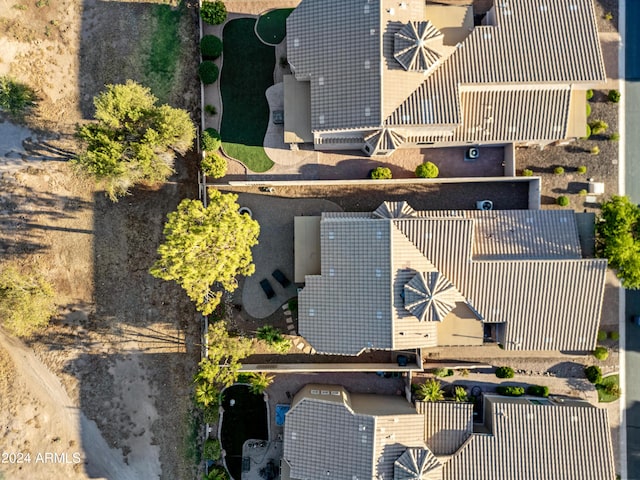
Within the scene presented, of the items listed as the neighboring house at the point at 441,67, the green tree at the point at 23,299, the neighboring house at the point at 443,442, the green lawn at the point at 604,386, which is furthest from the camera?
the green lawn at the point at 604,386

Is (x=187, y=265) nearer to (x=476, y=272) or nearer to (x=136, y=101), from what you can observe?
(x=136, y=101)

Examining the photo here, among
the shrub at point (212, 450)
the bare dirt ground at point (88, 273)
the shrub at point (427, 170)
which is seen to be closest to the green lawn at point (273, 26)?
the bare dirt ground at point (88, 273)

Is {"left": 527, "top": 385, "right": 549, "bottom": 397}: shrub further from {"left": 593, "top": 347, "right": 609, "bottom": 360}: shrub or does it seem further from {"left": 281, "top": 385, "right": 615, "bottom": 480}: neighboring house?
{"left": 593, "top": 347, "right": 609, "bottom": 360}: shrub


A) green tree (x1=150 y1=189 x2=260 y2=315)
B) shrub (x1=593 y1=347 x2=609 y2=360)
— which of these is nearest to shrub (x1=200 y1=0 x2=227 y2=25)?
green tree (x1=150 y1=189 x2=260 y2=315)

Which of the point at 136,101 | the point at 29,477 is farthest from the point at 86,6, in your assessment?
the point at 29,477

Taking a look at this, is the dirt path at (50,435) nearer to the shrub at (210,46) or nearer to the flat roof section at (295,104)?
the flat roof section at (295,104)

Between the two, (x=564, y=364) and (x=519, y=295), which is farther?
(x=564, y=364)

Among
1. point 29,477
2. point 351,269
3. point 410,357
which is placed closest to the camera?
point 351,269
